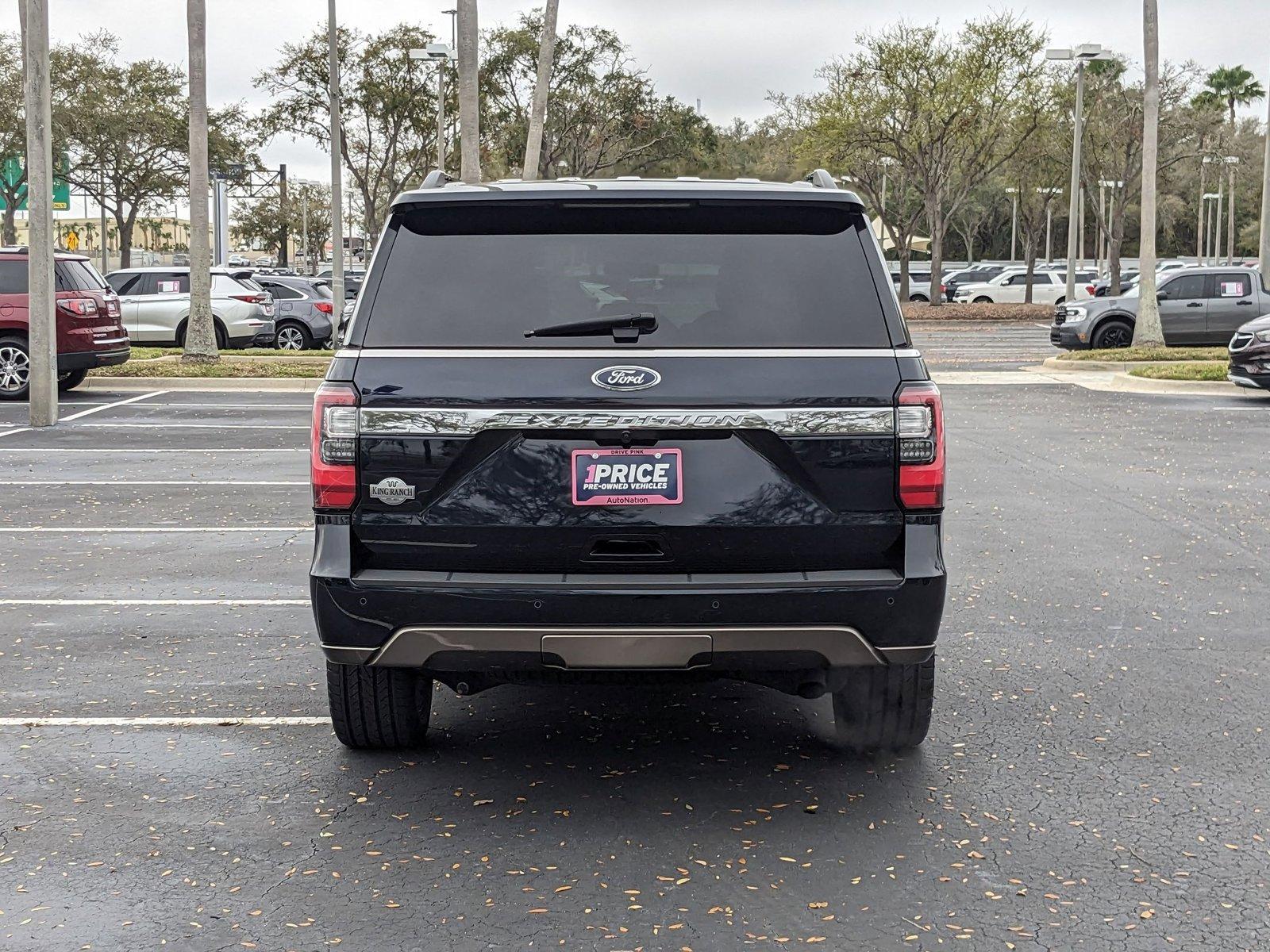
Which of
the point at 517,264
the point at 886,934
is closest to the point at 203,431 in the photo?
the point at 517,264

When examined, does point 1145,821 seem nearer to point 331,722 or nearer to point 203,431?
point 331,722

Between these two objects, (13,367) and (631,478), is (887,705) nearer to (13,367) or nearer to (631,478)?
(631,478)

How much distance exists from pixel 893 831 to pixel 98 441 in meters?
13.1

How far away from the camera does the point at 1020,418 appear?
18.3 m

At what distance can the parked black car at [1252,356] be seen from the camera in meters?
19.6

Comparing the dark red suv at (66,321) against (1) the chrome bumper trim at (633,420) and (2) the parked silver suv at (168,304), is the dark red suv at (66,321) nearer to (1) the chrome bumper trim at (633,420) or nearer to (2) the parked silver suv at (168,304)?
(2) the parked silver suv at (168,304)

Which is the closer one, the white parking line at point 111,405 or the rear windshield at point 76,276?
the white parking line at point 111,405

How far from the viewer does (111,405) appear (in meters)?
19.8

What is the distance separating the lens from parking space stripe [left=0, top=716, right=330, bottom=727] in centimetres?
581

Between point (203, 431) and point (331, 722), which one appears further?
point (203, 431)

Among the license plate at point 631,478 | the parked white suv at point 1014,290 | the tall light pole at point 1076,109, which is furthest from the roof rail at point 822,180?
the parked white suv at point 1014,290

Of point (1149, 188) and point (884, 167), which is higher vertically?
point (884, 167)

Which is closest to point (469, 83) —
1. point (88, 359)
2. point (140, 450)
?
point (88, 359)

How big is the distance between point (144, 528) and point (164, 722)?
4997 mm
